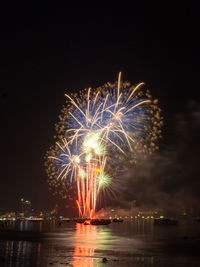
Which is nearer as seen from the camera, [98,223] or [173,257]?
[173,257]

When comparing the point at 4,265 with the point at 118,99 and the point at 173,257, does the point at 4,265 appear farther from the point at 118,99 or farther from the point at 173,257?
the point at 118,99

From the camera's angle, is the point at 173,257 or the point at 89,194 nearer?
the point at 173,257

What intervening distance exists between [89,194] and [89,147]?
371 inches

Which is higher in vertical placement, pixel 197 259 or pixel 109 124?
pixel 109 124

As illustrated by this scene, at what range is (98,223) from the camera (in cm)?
9444

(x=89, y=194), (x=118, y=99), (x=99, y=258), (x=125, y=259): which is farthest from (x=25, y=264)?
(x=89, y=194)

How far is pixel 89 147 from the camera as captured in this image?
4572 centimetres

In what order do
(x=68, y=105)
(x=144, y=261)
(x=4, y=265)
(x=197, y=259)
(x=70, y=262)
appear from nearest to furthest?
(x=4, y=265), (x=70, y=262), (x=144, y=261), (x=197, y=259), (x=68, y=105)

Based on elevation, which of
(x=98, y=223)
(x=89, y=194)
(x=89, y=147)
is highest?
(x=89, y=147)

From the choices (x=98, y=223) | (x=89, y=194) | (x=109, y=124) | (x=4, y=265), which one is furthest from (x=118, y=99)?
(x=98, y=223)

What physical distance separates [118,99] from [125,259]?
20644 millimetres

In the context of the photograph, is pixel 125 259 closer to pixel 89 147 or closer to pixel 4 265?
pixel 4 265

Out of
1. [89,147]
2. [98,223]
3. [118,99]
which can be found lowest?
[98,223]

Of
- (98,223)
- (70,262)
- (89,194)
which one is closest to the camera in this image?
(70,262)
